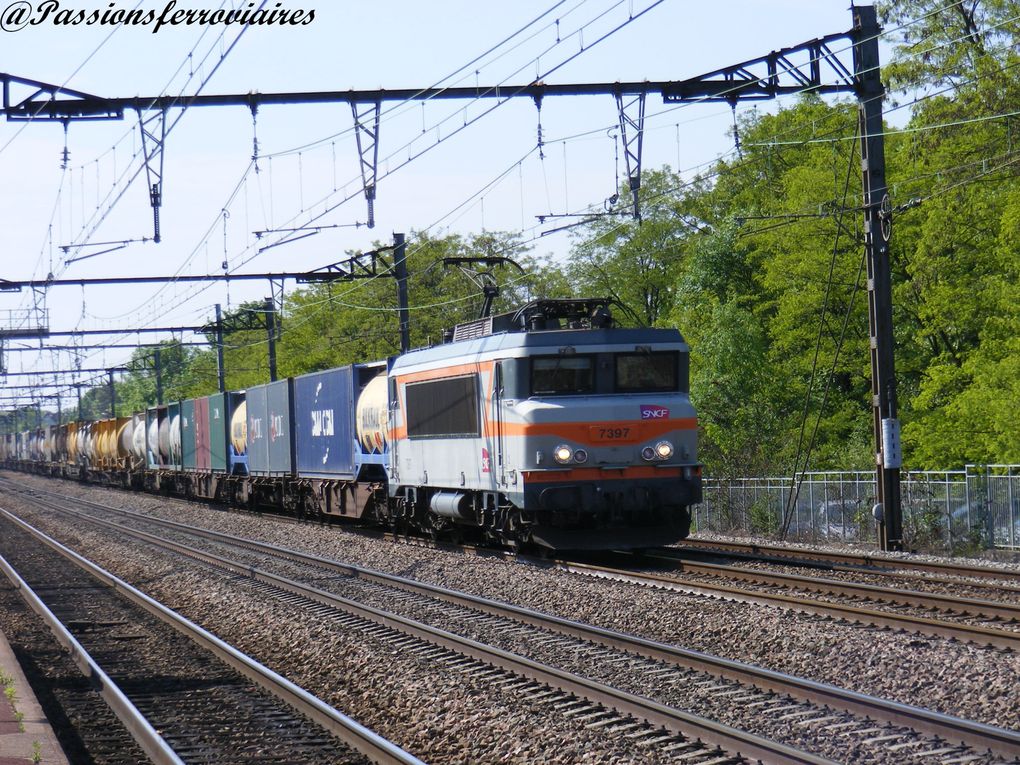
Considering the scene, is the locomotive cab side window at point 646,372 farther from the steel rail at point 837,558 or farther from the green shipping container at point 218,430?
the green shipping container at point 218,430

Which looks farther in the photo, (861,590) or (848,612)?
(861,590)

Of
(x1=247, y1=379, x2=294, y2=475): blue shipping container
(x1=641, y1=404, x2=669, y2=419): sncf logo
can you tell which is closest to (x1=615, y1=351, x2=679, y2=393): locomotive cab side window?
(x1=641, y1=404, x2=669, y2=419): sncf logo

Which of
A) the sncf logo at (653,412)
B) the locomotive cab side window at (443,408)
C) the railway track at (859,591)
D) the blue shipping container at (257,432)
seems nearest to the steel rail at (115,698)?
the locomotive cab side window at (443,408)

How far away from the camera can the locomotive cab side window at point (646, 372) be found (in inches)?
708

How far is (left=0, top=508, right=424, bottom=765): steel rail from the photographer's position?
8148mm

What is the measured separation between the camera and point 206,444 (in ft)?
136

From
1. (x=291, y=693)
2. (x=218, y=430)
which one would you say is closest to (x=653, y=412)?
(x=291, y=693)

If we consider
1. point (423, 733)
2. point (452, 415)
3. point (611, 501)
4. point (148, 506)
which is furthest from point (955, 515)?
point (148, 506)

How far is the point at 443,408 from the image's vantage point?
792 inches

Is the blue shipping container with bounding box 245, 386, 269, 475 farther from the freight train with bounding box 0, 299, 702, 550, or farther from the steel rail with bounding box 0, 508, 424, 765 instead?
the steel rail with bounding box 0, 508, 424, 765

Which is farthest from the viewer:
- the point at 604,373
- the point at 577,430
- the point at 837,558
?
the point at 837,558

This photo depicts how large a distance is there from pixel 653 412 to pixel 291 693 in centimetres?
887

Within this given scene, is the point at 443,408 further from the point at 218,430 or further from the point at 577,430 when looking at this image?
the point at 218,430

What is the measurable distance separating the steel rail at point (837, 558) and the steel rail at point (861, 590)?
56.5 inches
